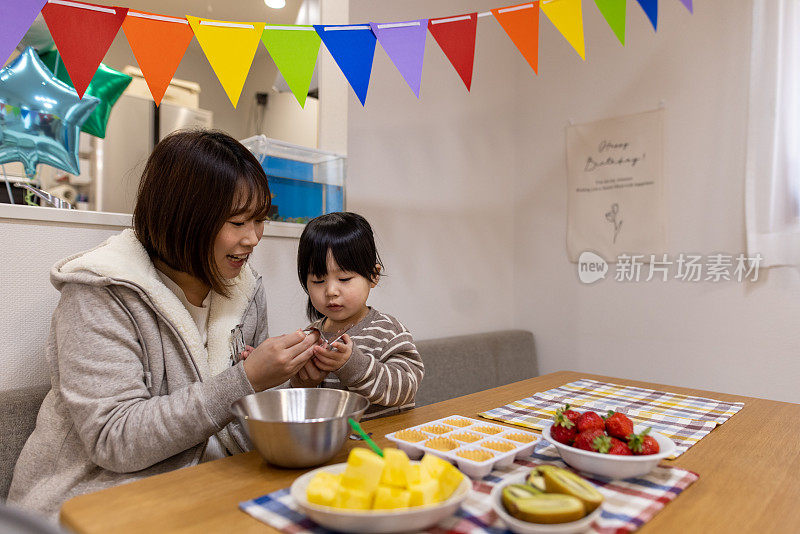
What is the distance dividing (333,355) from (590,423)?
0.50 m

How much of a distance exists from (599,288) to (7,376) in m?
2.39

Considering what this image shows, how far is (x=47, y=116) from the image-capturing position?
142cm

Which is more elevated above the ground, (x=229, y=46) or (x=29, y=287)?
(x=229, y=46)

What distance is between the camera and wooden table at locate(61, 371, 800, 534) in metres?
0.69

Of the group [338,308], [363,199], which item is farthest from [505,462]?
[363,199]

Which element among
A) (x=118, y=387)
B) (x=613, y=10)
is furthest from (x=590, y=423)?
(x=613, y=10)

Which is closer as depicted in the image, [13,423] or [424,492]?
[424,492]

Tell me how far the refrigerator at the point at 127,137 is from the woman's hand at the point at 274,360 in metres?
2.31

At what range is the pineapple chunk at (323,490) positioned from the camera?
0.65 meters

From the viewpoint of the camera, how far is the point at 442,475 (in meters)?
0.68

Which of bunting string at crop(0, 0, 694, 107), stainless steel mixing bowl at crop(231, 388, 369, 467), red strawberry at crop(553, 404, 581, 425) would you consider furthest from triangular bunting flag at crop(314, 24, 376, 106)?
red strawberry at crop(553, 404, 581, 425)

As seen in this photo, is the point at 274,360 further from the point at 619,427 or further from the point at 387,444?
the point at 619,427

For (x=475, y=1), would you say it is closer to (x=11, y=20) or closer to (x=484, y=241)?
(x=484, y=241)

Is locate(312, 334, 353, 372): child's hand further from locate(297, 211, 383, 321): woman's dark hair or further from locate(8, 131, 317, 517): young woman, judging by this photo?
locate(297, 211, 383, 321): woman's dark hair
